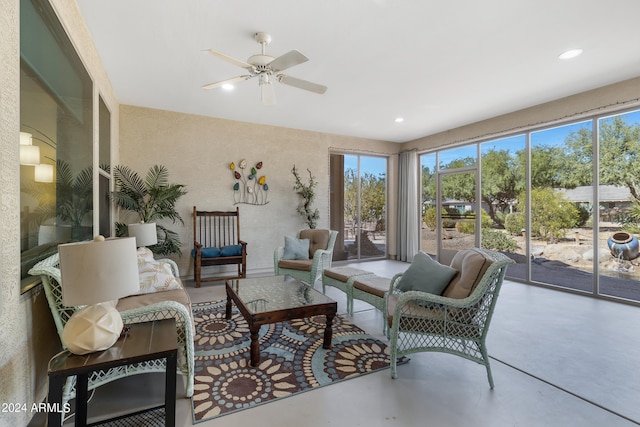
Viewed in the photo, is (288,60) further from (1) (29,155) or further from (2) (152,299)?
(2) (152,299)

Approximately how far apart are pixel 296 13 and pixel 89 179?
2393 mm

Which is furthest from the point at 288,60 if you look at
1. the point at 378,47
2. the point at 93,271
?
the point at 93,271

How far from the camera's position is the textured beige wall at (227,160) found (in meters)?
4.64

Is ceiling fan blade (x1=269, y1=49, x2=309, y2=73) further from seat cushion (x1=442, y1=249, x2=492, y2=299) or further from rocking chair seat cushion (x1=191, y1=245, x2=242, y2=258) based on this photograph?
rocking chair seat cushion (x1=191, y1=245, x2=242, y2=258)

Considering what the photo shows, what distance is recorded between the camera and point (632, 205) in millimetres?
3717

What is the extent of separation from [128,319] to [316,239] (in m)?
3.13

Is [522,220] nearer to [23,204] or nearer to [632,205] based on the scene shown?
[632,205]

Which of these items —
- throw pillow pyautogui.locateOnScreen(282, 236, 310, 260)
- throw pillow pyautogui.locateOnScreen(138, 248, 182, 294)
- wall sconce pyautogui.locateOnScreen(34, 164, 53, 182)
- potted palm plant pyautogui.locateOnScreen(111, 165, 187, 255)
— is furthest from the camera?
throw pillow pyautogui.locateOnScreen(282, 236, 310, 260)

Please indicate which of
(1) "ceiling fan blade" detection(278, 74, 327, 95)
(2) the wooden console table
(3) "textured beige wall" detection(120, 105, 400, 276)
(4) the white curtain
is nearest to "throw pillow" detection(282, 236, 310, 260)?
(3) "textured beige wall" detection(120, 105, 400, 276)

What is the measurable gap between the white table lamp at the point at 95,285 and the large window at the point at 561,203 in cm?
538

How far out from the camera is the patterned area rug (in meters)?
1.88

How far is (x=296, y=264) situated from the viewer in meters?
4.09

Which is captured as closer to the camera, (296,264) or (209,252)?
(296,264)

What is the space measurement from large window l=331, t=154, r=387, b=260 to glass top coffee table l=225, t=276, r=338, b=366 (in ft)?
11.4
